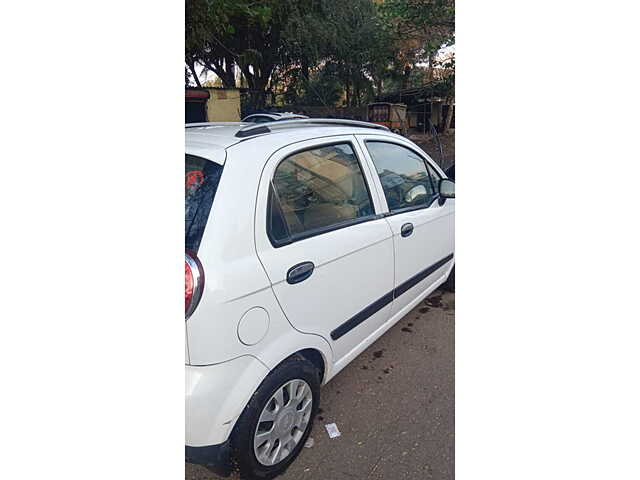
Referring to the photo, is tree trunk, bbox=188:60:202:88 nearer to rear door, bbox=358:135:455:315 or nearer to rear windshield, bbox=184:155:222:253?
rear door, bbox=358:135:455:315

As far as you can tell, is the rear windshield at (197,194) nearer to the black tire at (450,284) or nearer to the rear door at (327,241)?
the rear door at (327,241)

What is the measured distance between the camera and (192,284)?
1.32m

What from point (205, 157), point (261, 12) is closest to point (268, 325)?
point (205, 157)

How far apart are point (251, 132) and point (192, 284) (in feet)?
2.46

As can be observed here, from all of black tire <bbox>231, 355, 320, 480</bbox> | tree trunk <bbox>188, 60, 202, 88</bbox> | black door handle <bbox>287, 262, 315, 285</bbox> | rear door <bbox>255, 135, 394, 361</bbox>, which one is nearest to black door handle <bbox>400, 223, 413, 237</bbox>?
rear door <bbox>255, 135, 394, 361</bbox>

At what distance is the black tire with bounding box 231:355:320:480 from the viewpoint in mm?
1511

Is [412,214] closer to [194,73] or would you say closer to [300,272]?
[300,272]

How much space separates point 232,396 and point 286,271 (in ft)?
1.58

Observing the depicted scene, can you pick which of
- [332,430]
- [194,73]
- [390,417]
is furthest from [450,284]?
[194,73]

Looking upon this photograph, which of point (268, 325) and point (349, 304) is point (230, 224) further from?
point (349, 304)

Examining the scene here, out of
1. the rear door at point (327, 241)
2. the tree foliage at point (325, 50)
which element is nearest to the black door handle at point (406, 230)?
the rear door at point (327, 241)

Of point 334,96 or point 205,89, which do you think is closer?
point 205,89
